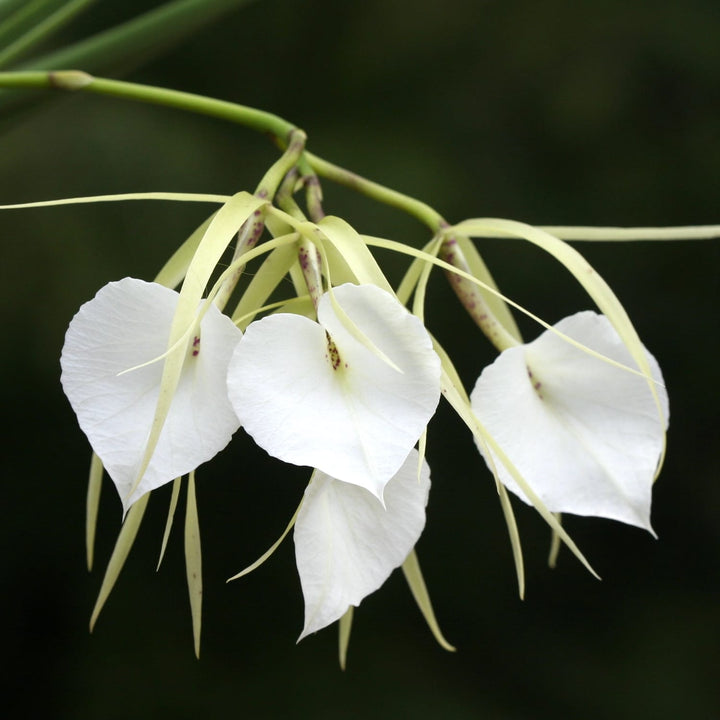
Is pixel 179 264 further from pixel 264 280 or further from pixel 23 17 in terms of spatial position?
pixel 23 17

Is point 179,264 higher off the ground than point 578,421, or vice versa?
point 179,264

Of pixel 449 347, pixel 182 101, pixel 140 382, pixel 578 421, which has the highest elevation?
pixel 182 101

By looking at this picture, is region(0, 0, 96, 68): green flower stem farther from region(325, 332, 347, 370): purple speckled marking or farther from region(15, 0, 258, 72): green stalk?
region(325, 332, 347, 370): purple speckled marking

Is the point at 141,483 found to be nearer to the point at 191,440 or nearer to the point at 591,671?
the point at 191,440

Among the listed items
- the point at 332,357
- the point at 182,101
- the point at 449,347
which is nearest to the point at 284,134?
the point at 182,101

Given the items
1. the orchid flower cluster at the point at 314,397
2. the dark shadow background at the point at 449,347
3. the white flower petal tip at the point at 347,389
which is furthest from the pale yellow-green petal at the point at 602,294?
the dark shadow background at the point at 449,347

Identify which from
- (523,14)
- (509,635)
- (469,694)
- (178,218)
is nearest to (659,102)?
(523,14)

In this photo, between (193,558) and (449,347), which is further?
(449,347)
